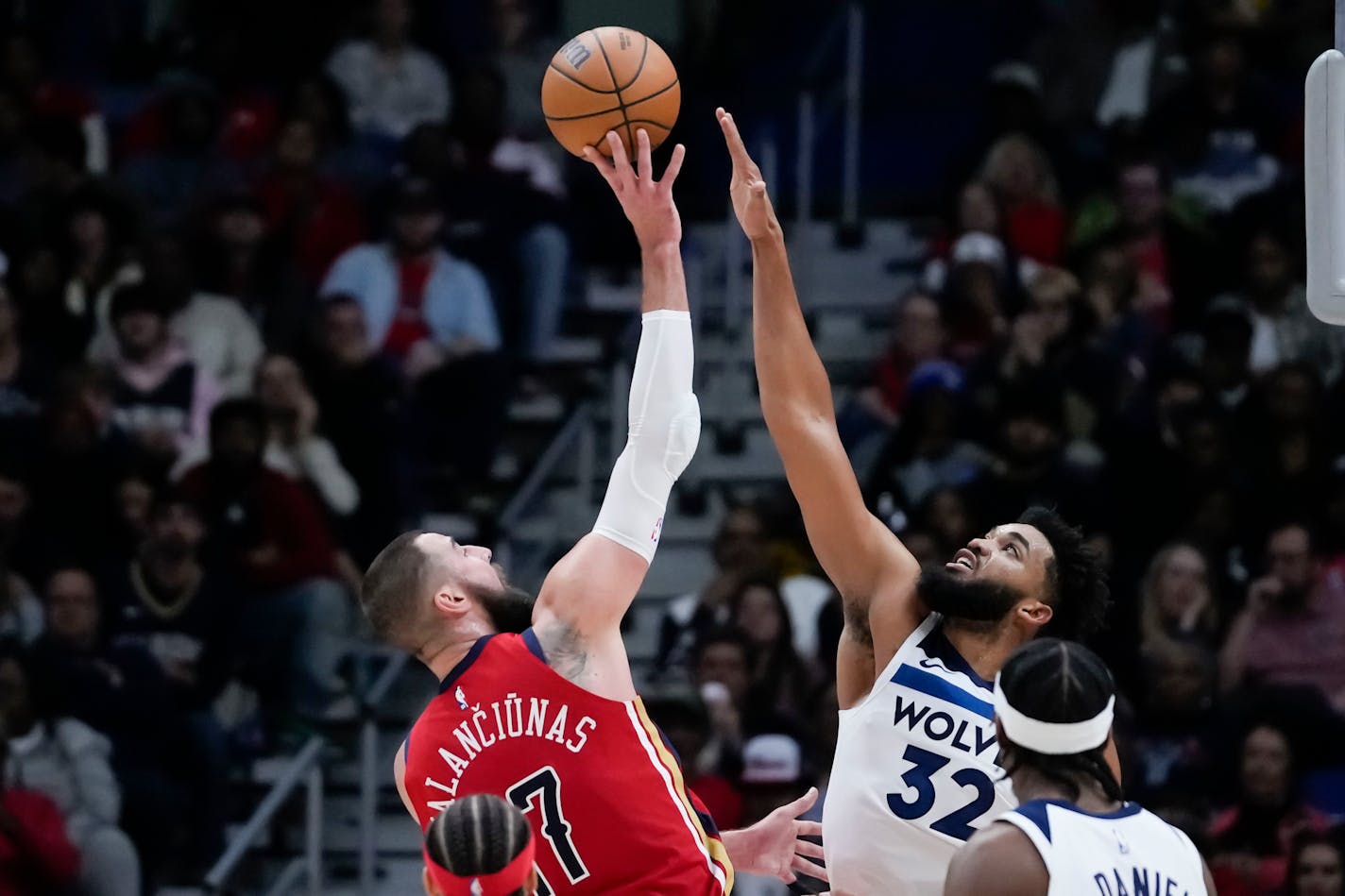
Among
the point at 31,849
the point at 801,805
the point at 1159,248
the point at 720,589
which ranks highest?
the point at 1159,248

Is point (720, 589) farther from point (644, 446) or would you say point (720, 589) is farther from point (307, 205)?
point (644, 446)

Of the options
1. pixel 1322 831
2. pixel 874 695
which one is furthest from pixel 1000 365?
pixel 874 695

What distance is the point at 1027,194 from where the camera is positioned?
11914 mm

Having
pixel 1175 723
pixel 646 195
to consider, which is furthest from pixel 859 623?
pixel 1175 723

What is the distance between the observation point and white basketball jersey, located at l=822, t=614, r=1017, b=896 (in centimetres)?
553

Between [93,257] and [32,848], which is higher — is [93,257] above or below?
above

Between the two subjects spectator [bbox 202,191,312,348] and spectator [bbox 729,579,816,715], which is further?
spectator [bbox 202,191,312,348]

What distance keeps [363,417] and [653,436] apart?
5.91m

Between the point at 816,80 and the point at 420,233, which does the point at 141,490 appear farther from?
the point at 816,80

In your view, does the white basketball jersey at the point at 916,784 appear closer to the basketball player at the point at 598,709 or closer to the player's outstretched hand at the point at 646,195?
the basketball player at the point at 598,709

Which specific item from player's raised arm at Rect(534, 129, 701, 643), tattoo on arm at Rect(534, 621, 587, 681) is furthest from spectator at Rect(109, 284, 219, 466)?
tattoo on arm at Rect(534, 621, 587, 681)

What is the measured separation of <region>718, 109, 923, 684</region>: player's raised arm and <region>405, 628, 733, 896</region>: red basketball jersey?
0.78 m

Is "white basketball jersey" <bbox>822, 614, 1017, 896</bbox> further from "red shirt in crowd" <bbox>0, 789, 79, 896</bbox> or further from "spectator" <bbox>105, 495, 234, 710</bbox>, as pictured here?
"spectator" <bbox>105, 495, 234, 710</bbox>

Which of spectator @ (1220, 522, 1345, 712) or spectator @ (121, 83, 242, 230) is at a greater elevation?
spectator @ (121, 83, 242, 230)
